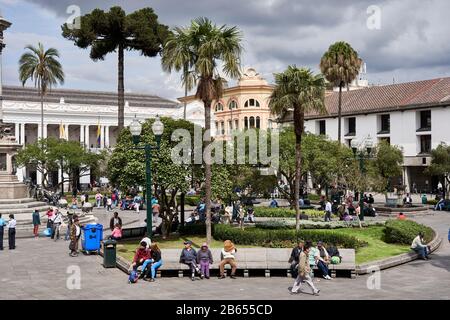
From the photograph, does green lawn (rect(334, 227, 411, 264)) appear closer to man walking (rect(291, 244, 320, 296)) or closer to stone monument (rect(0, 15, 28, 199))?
man walking (rect(291, 244, 320, 296))

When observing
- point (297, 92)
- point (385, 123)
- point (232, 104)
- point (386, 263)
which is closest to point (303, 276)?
point (386, 263)

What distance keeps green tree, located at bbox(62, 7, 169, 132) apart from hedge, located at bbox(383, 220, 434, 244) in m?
20.4

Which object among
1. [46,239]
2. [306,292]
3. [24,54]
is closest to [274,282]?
[306,292]

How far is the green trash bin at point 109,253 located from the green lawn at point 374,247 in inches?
314

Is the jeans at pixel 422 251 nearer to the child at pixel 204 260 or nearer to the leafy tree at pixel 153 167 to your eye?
the child at pixel 204 260

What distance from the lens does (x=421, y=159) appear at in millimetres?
58094

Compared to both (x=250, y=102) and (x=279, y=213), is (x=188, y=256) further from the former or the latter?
(x=250, y=102)

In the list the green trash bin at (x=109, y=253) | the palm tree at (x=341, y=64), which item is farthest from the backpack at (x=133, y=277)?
the palm tree at (x=341, y=64)

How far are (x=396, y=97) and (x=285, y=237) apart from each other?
146 feet

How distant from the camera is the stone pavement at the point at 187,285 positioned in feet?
48.1

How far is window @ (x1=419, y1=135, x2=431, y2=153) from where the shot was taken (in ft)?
190

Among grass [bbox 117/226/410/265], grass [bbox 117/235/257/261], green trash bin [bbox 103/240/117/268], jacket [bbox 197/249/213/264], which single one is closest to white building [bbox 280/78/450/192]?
grass [bbox 117/226/410/265]

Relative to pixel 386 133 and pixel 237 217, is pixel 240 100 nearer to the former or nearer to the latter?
pixel 386 133

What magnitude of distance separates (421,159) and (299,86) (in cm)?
3785
